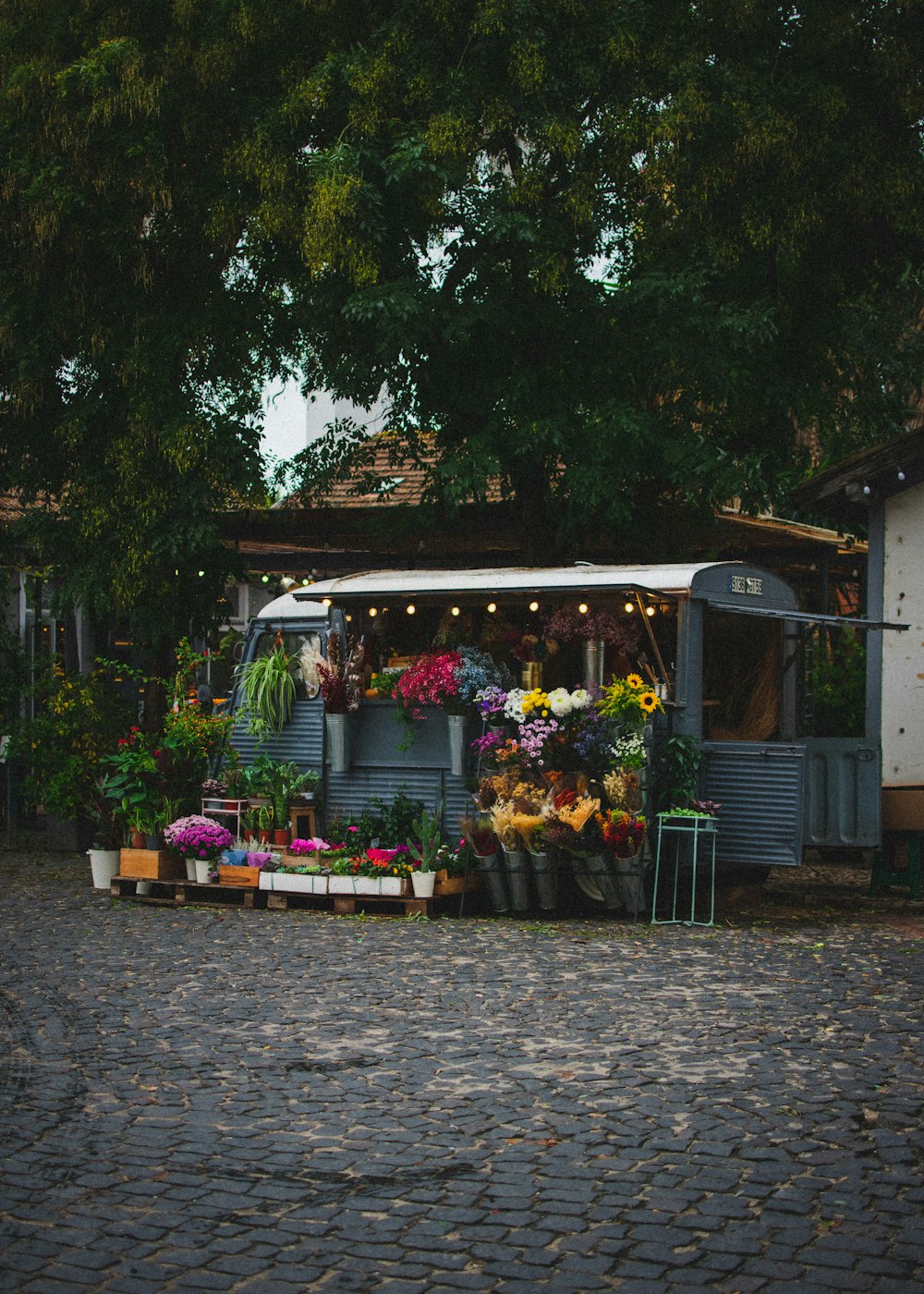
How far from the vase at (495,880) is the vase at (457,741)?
38.1 inches

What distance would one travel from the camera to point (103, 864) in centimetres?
1404

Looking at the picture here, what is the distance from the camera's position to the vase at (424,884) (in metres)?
12.1

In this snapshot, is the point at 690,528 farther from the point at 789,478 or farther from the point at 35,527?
the point at 35,527

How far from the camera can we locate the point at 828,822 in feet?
42.4

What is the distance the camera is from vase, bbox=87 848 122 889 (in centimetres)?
1401

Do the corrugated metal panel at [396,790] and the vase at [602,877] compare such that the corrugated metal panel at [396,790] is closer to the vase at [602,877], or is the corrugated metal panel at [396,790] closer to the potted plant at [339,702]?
the potted plant at [339,702]

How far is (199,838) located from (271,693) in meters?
1.56

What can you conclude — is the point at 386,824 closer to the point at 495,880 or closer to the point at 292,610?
the point at 495,880

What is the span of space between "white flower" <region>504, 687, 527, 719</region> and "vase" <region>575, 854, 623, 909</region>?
125 cm

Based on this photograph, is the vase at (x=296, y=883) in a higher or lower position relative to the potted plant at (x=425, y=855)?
lower

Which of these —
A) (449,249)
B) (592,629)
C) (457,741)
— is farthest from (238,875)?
(449,249)

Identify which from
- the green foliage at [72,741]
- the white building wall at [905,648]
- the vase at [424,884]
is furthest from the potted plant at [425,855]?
the white building wall at [905,648]

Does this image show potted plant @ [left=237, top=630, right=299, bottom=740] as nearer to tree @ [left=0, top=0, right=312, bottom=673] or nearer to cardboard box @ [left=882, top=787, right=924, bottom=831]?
tree @ [left=0, top=0, right=312, bottom=673]

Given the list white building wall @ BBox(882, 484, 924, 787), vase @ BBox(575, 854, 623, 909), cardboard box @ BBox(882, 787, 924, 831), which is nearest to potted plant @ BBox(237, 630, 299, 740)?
vase @ BBox(575, 854, 623, 909)
